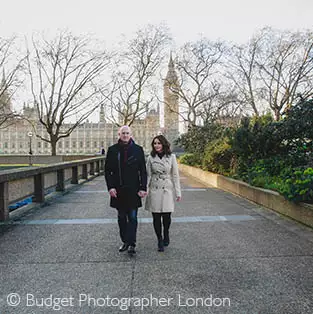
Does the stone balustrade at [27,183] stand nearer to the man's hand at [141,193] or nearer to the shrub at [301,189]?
the man's hand at [141,193]

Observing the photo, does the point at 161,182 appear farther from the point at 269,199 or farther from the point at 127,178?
the point at 269,199

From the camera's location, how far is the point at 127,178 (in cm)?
471

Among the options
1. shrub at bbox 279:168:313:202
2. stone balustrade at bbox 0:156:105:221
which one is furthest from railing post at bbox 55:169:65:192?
shrub at bbox 279:168:313:202

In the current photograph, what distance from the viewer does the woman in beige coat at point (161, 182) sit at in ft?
15.9

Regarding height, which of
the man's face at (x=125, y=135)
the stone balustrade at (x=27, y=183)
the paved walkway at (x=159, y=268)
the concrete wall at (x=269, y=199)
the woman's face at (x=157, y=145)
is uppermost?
the man's face at (x=125, y=135)

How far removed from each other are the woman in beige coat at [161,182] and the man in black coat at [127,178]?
0.19 metres

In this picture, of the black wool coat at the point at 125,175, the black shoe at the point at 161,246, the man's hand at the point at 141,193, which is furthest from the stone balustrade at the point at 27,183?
the black shoe at the point at 161,246

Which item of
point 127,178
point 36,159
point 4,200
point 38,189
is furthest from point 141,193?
point 36,159

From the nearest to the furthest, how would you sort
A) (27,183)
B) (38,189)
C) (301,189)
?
1. (301,189)
2. (27,183)
3. (38,189)

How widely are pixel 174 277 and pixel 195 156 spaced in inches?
745

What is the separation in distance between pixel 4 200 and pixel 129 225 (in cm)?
321

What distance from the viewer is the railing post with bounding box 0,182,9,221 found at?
6.70 meters

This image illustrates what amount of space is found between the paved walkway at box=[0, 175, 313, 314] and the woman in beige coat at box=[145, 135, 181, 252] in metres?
0.47

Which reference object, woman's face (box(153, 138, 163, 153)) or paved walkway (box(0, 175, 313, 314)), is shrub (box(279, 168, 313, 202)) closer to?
paved walkway (box(0, 175, 313, 314))
